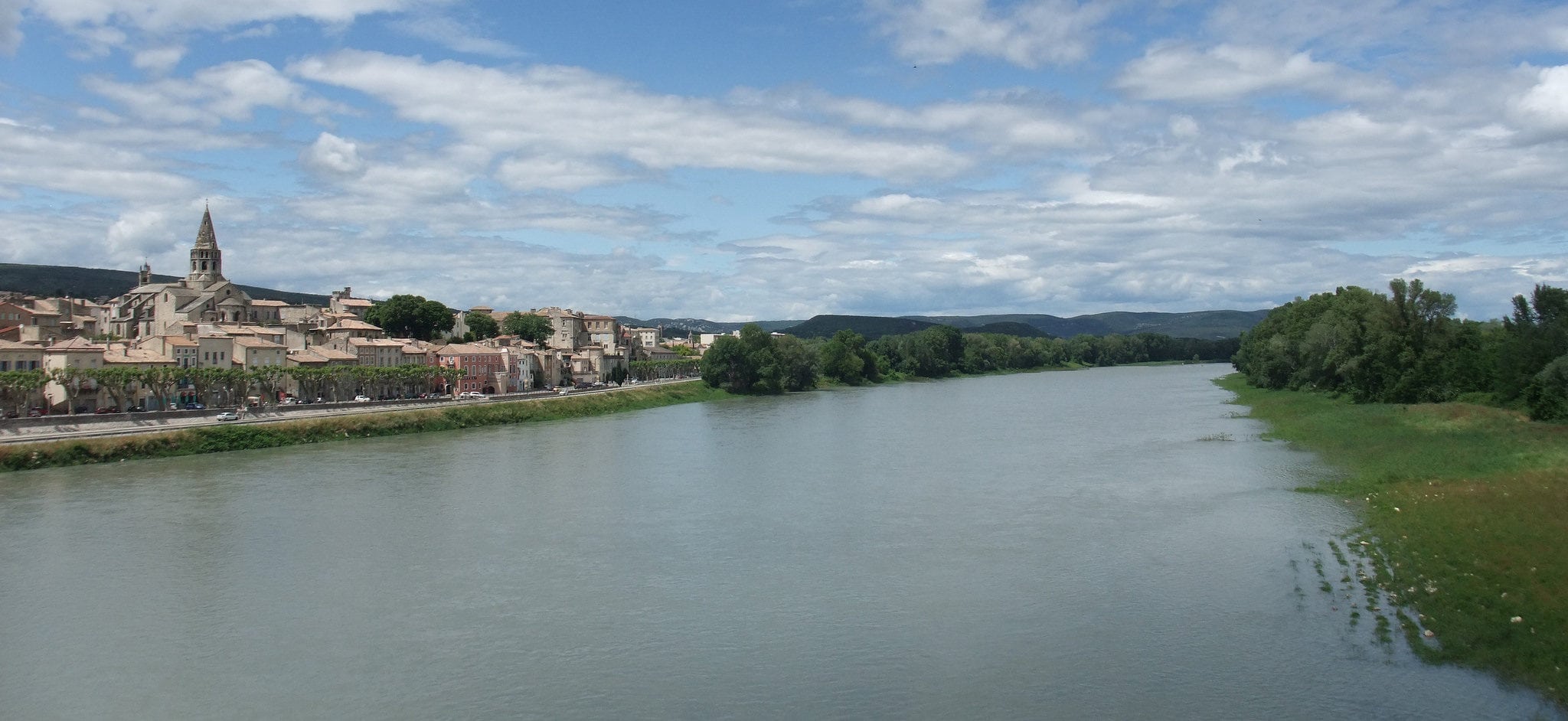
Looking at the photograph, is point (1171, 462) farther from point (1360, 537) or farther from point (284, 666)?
point (284, 666)

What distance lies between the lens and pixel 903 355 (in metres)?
104

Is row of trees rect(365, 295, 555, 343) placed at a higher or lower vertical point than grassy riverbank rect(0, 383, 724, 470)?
higher

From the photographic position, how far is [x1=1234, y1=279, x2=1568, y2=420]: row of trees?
3159 cm

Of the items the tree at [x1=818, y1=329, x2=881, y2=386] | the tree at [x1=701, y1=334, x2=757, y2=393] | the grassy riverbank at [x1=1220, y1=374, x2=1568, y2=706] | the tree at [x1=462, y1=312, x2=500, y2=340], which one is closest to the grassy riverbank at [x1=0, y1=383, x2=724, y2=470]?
the tree at [x1=701, y1=334, x2=757, y2=393]

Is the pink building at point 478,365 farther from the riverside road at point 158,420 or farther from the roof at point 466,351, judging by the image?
the riverside road at point 158,420

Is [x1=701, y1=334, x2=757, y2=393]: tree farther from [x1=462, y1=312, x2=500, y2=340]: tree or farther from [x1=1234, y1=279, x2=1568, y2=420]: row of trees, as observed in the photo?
[x1=1234, y1=279, x2=1568, y2=420]: row of trees

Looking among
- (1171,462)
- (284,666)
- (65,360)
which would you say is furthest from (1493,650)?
(65,360)

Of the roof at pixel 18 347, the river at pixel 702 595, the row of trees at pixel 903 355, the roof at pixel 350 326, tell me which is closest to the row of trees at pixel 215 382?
the roof at pixel 18 347

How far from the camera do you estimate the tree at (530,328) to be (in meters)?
92.9

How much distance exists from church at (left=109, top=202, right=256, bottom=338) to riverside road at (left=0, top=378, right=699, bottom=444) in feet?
57.7

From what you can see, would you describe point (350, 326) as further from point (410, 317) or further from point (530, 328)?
point (530, 328)

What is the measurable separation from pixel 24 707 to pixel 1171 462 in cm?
2766

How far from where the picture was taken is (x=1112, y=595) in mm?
15969

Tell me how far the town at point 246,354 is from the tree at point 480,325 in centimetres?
13
